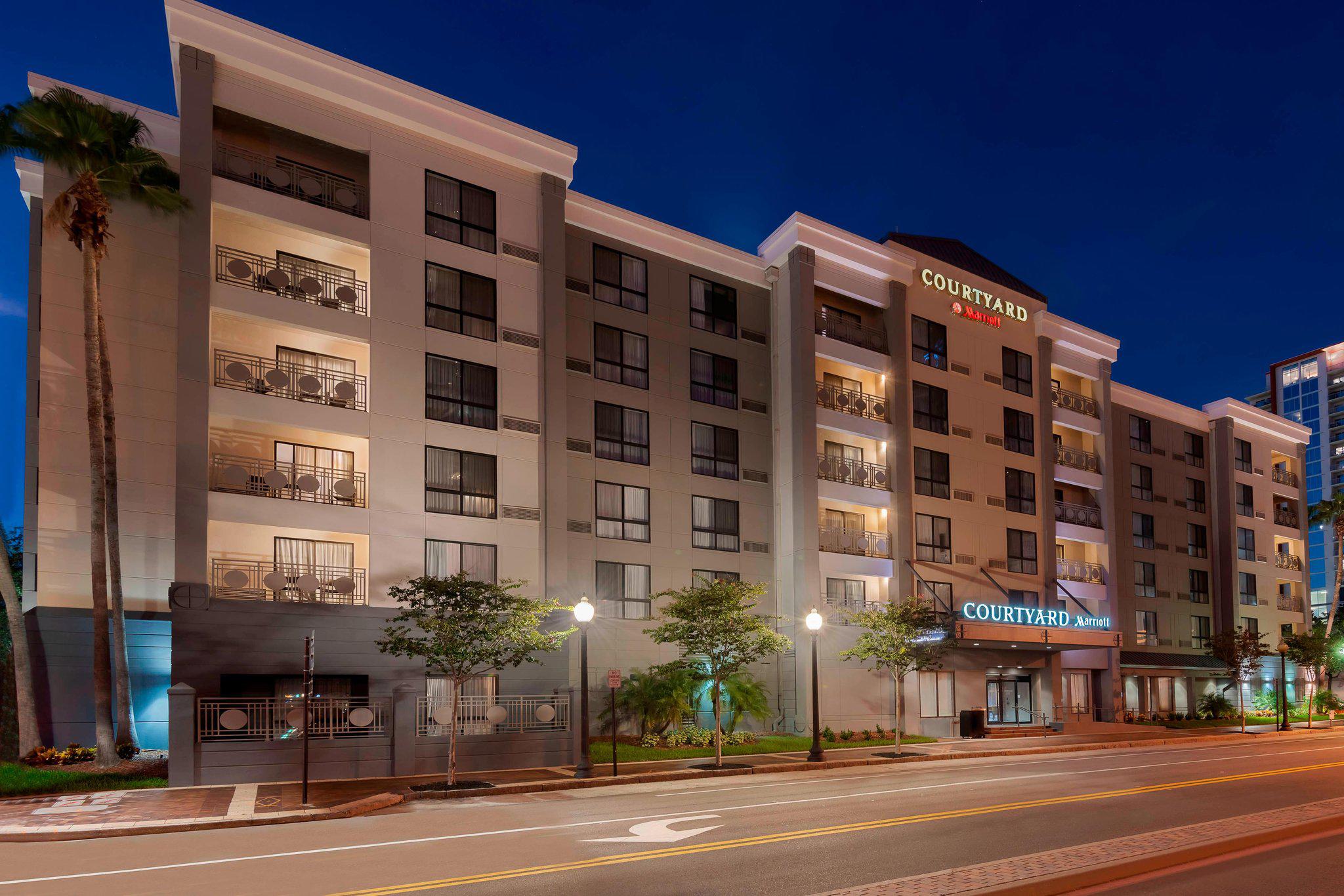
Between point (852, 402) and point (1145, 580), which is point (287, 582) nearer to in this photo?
point (852, 402)

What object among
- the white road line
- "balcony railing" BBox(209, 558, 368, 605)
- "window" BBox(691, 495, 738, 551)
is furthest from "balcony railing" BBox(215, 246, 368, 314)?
the white road line

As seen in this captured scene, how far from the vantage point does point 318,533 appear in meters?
28.7

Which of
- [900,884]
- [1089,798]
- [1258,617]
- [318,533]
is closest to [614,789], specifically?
[1089,798]

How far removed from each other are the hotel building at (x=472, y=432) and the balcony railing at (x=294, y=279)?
0.38 ft

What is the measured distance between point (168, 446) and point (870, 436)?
2591 cm

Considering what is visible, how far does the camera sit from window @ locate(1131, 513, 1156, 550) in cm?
5412

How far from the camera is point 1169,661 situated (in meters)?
52.2

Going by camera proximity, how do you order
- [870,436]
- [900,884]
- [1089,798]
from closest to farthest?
[900,884]
[1089,798]
[870,436]

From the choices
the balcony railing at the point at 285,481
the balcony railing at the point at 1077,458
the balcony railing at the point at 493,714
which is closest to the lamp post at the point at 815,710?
the balcony railing at the point at 493,714

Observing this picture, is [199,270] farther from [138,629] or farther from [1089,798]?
[1089,798]

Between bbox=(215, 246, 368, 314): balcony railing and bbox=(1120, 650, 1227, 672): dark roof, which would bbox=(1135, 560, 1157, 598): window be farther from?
bbox=(215, 246, 368, 314): balcony railing

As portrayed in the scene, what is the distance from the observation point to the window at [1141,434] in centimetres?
5497

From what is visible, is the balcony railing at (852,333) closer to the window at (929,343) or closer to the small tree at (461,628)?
the window at (929,343)

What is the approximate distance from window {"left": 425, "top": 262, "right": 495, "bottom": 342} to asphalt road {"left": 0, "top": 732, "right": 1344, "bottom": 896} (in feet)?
50.7
